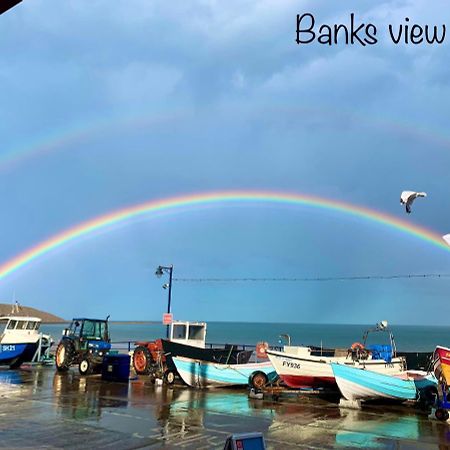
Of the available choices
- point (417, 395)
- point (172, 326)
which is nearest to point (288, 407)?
point (417, 395)

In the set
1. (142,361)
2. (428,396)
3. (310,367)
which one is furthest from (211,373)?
(428,396)

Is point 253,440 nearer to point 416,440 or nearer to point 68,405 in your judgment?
point 416,440

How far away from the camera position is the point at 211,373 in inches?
776

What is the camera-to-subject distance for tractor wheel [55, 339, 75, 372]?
78.8 ft

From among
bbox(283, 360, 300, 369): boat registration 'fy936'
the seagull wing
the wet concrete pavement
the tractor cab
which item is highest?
the seagull wing

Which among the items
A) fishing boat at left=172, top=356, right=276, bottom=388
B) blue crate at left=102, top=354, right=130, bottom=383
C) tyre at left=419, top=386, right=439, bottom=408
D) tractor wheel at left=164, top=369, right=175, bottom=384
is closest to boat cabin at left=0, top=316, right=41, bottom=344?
blue crate at left=102, top=354, right=130, bottom=383

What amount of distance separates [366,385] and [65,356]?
14.1 meters

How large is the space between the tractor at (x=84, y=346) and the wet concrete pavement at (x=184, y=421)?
13.4 feet

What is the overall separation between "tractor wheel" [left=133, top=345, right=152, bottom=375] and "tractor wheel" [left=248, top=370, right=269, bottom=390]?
6258 millimetres

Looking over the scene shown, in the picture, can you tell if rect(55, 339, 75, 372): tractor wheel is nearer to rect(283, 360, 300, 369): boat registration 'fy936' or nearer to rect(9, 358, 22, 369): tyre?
rect(9, 358, 22, 369): tyre

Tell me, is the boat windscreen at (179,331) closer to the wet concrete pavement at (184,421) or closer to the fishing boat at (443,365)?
the wet concrete pavement at (184,421)

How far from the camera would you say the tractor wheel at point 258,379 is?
18.9 metres

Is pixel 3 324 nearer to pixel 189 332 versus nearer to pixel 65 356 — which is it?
pixel 65 356

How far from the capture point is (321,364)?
18.3 metres
